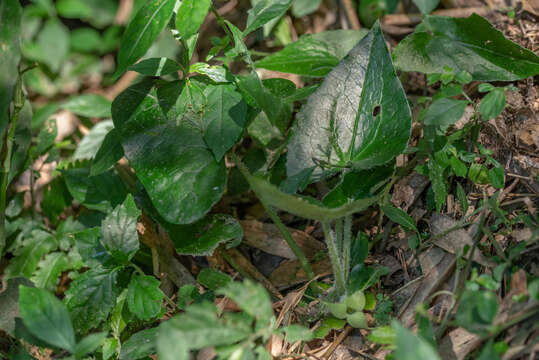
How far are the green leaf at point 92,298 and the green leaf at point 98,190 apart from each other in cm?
31

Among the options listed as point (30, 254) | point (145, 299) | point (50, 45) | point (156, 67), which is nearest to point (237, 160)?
point (156, 67)

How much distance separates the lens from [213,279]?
1.26m

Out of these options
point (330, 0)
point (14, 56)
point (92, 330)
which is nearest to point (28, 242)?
point (92, 330)

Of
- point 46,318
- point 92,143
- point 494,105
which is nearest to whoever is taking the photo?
point 46,318

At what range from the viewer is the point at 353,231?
1.42 m

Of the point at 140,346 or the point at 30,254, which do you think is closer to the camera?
the point at 140,346

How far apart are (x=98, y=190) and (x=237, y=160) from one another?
54 cm

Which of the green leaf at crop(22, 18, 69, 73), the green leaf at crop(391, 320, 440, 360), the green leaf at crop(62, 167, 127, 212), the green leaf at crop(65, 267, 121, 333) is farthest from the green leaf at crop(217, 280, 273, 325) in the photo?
the green leaf at crop(22, 18, 69, 73)

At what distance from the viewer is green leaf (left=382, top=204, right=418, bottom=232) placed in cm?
122

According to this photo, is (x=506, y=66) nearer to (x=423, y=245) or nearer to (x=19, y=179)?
(x=423, y=245)

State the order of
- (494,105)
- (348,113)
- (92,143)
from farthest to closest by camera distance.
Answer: (92,143), (348,113), (494,105)

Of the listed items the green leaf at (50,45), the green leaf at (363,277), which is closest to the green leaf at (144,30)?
the green leaf at (363,277)

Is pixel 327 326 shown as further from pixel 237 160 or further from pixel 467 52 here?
pixel 467 52

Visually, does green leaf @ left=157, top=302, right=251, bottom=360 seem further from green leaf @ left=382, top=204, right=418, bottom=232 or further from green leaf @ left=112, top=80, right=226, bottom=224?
green leaf @ left=382, top=204, right=418, bottom=232
